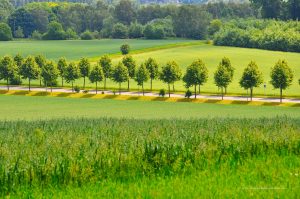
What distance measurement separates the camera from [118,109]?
90.8 meters

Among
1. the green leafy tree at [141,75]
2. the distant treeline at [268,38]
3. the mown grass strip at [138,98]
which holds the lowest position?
the mown grass strip at [138,98]

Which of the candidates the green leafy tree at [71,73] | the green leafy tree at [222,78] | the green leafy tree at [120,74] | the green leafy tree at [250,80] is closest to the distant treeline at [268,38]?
the green leafy tree at [222,78]

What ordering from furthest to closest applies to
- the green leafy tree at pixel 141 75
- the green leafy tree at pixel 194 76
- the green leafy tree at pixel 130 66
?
the green leafy tree at pixel 130 66 < the green leafy tree at pixel 141 75 < the green leafy tree at pixel 194 76

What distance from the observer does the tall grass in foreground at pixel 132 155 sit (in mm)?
24562

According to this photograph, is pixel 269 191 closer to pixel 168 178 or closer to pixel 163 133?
pixel 168 178

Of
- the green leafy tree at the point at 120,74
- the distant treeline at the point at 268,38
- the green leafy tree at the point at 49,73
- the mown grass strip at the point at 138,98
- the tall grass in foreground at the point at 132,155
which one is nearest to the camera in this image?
the tall grass in foreground at the point at 132,155

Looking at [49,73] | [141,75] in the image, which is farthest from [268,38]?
[49,73]

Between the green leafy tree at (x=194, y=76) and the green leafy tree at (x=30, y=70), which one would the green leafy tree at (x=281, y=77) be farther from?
the green leafy tree at (x=30, y=70)

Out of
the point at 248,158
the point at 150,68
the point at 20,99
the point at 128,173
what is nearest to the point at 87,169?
the point at 128,173

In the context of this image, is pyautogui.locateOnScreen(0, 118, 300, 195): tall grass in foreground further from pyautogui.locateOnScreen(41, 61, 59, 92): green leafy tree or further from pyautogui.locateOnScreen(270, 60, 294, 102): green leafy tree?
pyautogui.locateOnScreen(41, 61, 59, 92): green leafy tree

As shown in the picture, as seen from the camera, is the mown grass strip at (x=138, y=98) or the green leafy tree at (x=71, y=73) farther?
the green leafy tree at (x=71, y=73)

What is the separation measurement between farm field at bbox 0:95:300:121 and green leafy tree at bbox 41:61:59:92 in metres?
14.7

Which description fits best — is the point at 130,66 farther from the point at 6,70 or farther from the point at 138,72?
the point at 6,70

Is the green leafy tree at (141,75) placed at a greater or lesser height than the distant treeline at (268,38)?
lesser
